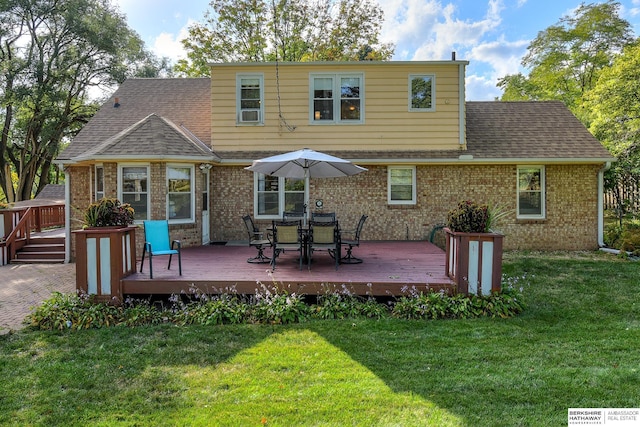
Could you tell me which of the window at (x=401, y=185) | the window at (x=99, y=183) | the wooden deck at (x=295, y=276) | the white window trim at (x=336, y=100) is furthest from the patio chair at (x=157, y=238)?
the window at (x=401, y=185)

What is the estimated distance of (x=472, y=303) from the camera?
568 cm

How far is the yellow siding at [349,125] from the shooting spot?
1141cm

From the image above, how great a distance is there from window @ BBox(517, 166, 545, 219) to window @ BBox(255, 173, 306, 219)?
21.4 ft

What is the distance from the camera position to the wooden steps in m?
10.8

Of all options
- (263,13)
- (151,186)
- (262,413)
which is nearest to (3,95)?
(263,13)

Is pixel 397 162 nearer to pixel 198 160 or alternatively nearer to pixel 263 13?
pixel 198 160

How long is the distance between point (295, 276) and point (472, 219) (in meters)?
2.99

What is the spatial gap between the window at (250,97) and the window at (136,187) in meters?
3.27

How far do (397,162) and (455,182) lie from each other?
1.92 m

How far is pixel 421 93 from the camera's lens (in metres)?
11.5

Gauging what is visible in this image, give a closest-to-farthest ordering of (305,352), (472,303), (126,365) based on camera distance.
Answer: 1. (126,365)
2. (305,352)
3. (472,303)

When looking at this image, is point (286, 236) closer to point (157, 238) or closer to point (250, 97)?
point (157, 238)

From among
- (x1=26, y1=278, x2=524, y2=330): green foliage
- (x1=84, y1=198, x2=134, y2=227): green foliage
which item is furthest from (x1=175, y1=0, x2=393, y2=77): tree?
(x1=26, y1=278, x2=524, y2=330): green foliage

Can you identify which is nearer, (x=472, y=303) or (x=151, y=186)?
(x=472, y=303)
